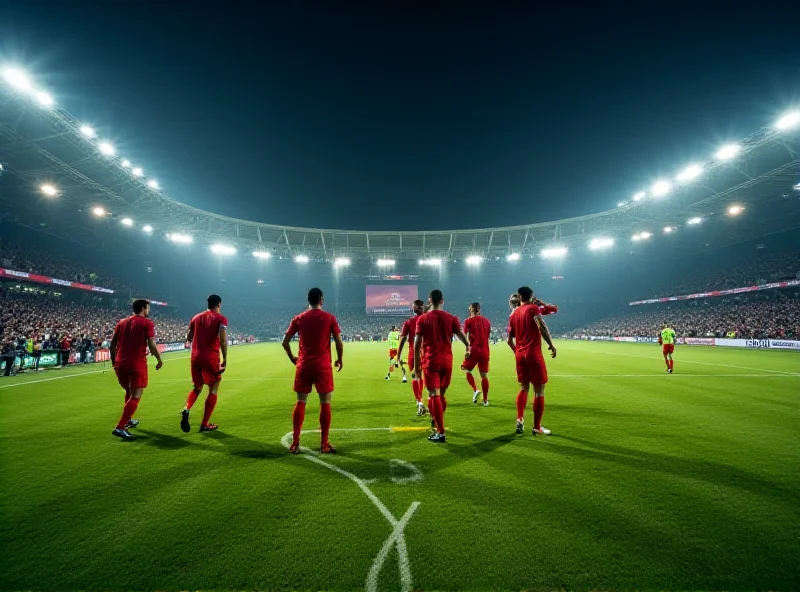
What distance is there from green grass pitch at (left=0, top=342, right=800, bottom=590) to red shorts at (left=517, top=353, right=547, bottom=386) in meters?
0.95

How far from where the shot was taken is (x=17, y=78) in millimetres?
17656

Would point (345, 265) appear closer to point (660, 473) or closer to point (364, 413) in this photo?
point (364, 413)

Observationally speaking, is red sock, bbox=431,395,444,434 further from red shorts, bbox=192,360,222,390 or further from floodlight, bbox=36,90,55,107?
floodlight, bbox=36,90,55,107

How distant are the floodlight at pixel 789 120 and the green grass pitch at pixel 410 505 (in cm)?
2469

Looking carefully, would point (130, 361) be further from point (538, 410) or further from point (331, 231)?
point (331, 231)

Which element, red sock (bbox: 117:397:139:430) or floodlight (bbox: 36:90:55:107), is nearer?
red sock (bbox: 117:397:139:430)

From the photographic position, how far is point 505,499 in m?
3.81

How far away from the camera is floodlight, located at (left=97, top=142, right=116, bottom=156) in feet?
81.5

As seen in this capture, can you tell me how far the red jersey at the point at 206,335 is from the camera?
261 inches

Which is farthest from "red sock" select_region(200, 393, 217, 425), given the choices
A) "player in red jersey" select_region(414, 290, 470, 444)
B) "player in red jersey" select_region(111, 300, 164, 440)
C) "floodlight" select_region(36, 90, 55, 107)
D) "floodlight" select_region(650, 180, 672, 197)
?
"floodlight" select_region(650, 180, 672, 197)

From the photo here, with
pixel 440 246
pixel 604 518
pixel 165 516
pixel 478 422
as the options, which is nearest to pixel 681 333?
pixel 440 246

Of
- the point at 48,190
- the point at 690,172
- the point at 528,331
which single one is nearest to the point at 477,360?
the point at 528,331

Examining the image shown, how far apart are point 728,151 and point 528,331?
102ft

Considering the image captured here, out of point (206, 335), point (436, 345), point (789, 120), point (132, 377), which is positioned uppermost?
point (789, 120)
